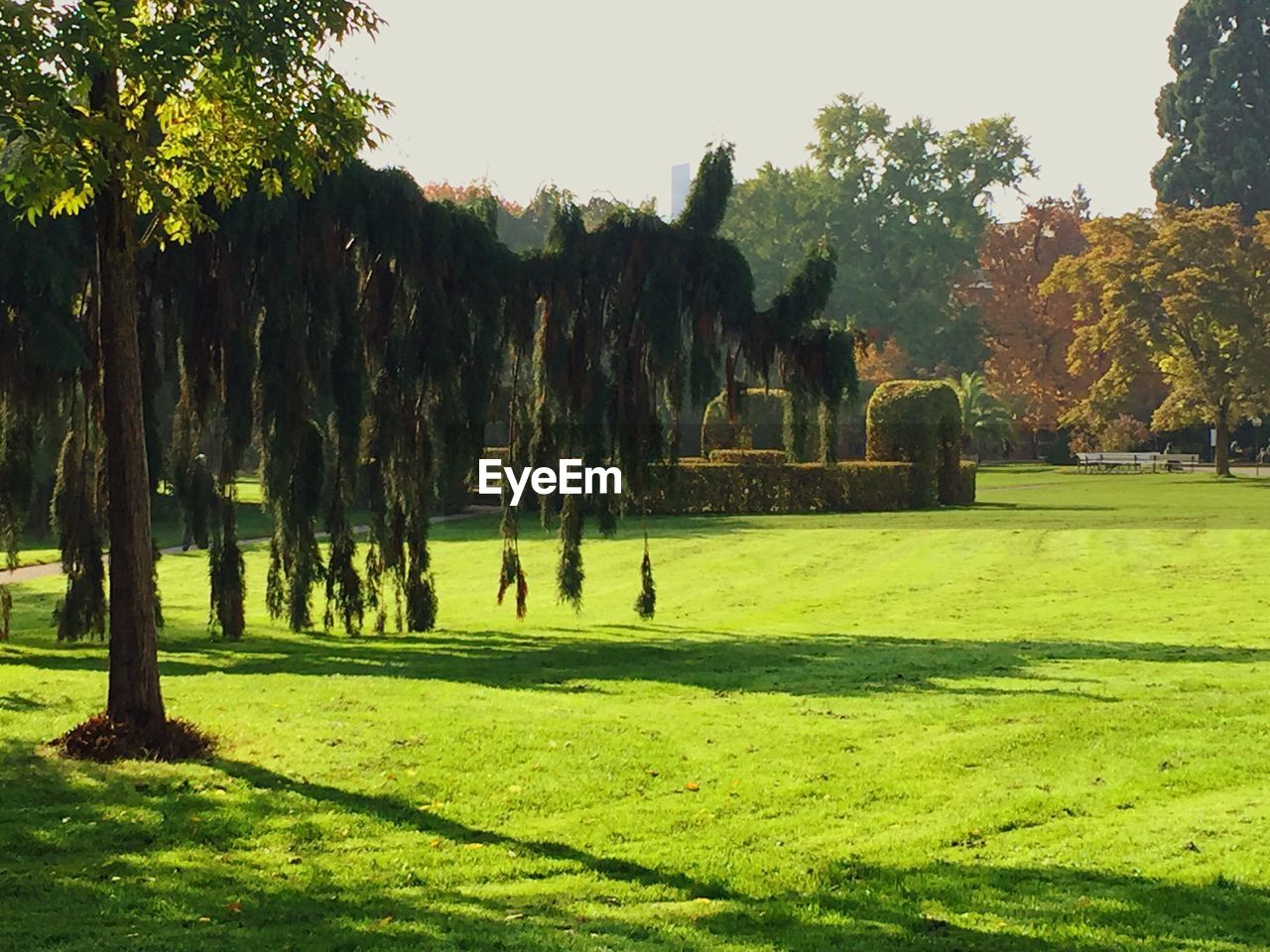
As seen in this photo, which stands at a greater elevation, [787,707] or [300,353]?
[300,353]

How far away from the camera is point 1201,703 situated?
10477 mm

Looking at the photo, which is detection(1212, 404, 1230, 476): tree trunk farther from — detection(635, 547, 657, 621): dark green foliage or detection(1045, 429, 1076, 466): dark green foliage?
detection(635, 547, 657, 621): dark green foliage

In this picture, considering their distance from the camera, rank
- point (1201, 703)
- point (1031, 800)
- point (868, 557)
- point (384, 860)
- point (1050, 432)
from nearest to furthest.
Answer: point (384, 860), point (1031, 800), point (1201, 703), point (868, 557), point (1050, 432)

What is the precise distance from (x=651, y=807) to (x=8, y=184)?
187 inches

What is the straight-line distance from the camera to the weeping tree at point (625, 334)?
49.5 feet

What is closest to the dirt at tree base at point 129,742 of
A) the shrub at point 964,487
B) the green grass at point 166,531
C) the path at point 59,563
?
the path at point 59,563

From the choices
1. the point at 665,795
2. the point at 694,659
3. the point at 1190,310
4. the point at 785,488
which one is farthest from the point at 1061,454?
the point at 665,795

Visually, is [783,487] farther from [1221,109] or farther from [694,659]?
[1221,109]

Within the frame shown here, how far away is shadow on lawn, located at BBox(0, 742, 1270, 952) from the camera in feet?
18.4

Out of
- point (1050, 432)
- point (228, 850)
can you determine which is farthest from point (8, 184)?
point (1050, 432)

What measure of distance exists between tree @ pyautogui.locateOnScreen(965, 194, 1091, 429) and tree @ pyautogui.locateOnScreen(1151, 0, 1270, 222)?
6.66 meters

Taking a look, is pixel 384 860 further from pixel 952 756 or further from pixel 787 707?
pixel 787 707

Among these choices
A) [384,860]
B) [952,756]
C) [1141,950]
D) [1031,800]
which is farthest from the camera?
[952,756]

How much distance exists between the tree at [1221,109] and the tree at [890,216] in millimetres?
9351
